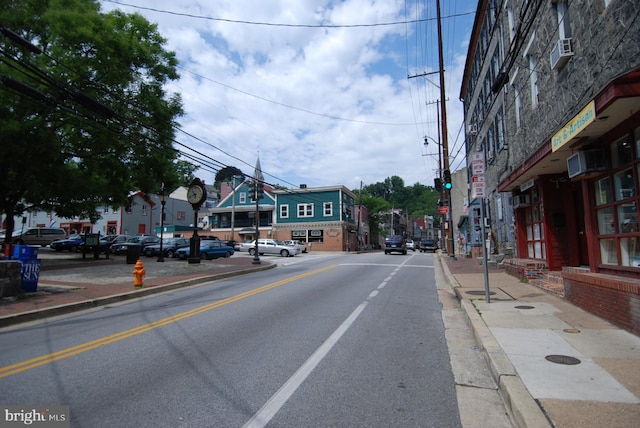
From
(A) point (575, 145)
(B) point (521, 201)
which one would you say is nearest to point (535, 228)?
(B) point (521, 201)

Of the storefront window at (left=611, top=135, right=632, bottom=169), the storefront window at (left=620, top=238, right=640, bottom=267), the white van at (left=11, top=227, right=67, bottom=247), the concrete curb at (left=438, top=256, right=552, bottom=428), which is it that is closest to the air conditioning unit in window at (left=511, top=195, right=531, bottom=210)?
the storefront window at (left=611, top=135, right=632, bottom=169)

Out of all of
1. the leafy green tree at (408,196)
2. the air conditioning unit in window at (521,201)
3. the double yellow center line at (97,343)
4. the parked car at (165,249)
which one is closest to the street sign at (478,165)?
the air conditioning unit in window at (521,201)

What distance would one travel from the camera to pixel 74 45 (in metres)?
16.4

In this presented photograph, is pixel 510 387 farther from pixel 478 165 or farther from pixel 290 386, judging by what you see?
pixel 478 165

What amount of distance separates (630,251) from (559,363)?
151 inches

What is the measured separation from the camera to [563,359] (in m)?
4.95

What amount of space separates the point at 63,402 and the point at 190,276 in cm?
1173

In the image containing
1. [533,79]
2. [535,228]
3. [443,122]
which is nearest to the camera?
[533,79]

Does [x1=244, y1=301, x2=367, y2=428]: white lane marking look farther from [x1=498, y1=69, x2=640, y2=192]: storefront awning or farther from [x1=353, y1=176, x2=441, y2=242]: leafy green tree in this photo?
[x1=353, y1=176, x2=441, y2=242]: leafy green tree

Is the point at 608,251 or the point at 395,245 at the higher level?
the point at 608,251

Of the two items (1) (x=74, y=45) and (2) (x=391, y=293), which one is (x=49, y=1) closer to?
(1) (x=74, y=45)

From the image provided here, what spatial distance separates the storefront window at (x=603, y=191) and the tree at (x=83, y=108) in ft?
46.6

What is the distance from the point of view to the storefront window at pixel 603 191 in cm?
788

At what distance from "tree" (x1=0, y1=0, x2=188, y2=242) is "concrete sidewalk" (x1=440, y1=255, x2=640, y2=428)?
45.0 ft
